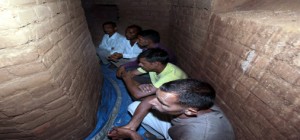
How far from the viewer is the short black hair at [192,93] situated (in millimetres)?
1596

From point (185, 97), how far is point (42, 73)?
1.31m

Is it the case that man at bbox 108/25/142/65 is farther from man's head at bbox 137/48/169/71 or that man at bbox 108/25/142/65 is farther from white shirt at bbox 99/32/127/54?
man's head at bbox 137/48/169/71

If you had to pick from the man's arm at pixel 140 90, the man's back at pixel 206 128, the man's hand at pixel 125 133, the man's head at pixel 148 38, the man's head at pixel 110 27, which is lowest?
the man's hand at pixel 125 133

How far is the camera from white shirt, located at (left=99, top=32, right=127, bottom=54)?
14.1 ft

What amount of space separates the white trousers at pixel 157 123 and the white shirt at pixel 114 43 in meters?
2.08

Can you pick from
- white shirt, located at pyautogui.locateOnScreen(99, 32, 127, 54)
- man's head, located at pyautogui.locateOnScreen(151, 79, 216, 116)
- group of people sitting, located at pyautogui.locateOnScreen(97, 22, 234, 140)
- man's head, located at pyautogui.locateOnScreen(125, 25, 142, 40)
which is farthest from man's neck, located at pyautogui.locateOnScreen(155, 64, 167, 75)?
white shirt, located at pyautogui.locateOnScreen(99, 32, 127, 54)

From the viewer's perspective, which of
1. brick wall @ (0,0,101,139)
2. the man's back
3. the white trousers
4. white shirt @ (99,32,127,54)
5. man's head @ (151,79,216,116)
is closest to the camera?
brick wall @ (0,0,101,139)

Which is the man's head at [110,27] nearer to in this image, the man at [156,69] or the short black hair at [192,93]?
the man at [156,69]

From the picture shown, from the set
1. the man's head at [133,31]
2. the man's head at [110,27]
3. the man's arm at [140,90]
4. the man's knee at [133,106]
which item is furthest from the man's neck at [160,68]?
the man's head at [110,27]

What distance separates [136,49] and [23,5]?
2.83 meters

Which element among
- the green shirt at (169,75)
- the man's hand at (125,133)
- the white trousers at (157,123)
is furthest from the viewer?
the green shirt at (169,75)

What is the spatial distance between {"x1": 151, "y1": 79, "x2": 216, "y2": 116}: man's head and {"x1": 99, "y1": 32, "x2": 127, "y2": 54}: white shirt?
2.84m

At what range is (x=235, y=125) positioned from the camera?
6.78 feet

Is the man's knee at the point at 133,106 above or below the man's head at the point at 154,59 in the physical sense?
below
